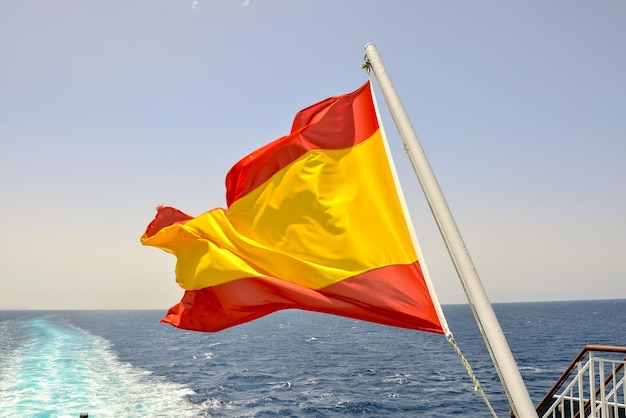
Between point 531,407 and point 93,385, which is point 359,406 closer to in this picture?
point 93,385

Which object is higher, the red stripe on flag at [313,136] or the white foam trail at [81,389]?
the red stripe on flag at [313,136]

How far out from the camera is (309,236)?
531 cm

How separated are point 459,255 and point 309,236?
2.00 m

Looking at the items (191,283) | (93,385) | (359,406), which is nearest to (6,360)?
(93,385)

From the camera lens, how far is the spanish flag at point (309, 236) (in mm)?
4762

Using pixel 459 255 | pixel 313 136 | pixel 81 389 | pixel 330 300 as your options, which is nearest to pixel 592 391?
pixel 330 300

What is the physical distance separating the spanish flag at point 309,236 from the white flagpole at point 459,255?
2.43 ft

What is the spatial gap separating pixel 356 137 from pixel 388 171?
60 centimetres

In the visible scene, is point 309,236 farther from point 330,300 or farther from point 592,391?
point 592,391

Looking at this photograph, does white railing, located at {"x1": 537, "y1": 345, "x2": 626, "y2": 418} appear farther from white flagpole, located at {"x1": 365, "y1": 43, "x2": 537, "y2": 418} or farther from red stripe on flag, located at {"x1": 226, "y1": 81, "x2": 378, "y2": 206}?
red stripe on flag, located at {"x1": 226, "y1": 81, "x2": 378, "y2": 206}

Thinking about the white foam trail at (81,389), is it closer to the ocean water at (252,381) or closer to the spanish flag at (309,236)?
the ocean water at (252,381)

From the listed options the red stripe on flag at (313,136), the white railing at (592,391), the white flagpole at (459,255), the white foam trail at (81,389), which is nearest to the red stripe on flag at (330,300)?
the white flagpole at (459,255)

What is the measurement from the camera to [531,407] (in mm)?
3312

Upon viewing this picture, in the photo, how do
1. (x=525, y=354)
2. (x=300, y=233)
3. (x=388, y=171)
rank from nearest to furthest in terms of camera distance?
(x=388, y=171), (x=300, y=233), (x=525, y=354)
